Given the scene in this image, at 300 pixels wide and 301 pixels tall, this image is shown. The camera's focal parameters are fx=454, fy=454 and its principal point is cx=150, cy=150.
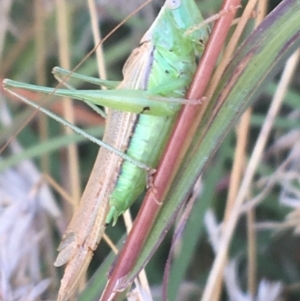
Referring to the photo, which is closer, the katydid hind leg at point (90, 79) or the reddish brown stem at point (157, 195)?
the reddish brown stem at point (157, 195)

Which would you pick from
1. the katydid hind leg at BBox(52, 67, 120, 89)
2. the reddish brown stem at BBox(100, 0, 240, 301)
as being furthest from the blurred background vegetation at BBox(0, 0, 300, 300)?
the reddish brown stem at BBox(100, 0, 240, 301)

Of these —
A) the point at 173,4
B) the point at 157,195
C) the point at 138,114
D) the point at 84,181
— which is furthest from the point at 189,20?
the point at 84,181

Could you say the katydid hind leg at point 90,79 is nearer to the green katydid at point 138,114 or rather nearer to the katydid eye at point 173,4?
the green katydid at point 138,114

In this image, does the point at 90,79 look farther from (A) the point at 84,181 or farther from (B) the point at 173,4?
(A) the point at 84,181

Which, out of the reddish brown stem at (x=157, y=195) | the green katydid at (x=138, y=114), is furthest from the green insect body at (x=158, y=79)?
the reddish brown stem at (x=157, y=195)

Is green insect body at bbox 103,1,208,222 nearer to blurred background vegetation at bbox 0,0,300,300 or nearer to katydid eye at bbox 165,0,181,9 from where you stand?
katydid eye at bbox 165,0,181,9

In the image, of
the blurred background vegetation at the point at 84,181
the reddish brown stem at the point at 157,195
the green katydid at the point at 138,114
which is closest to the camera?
the reddish brown stem at the point at 157,195

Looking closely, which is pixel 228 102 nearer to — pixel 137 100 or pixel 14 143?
pixel 137 100
